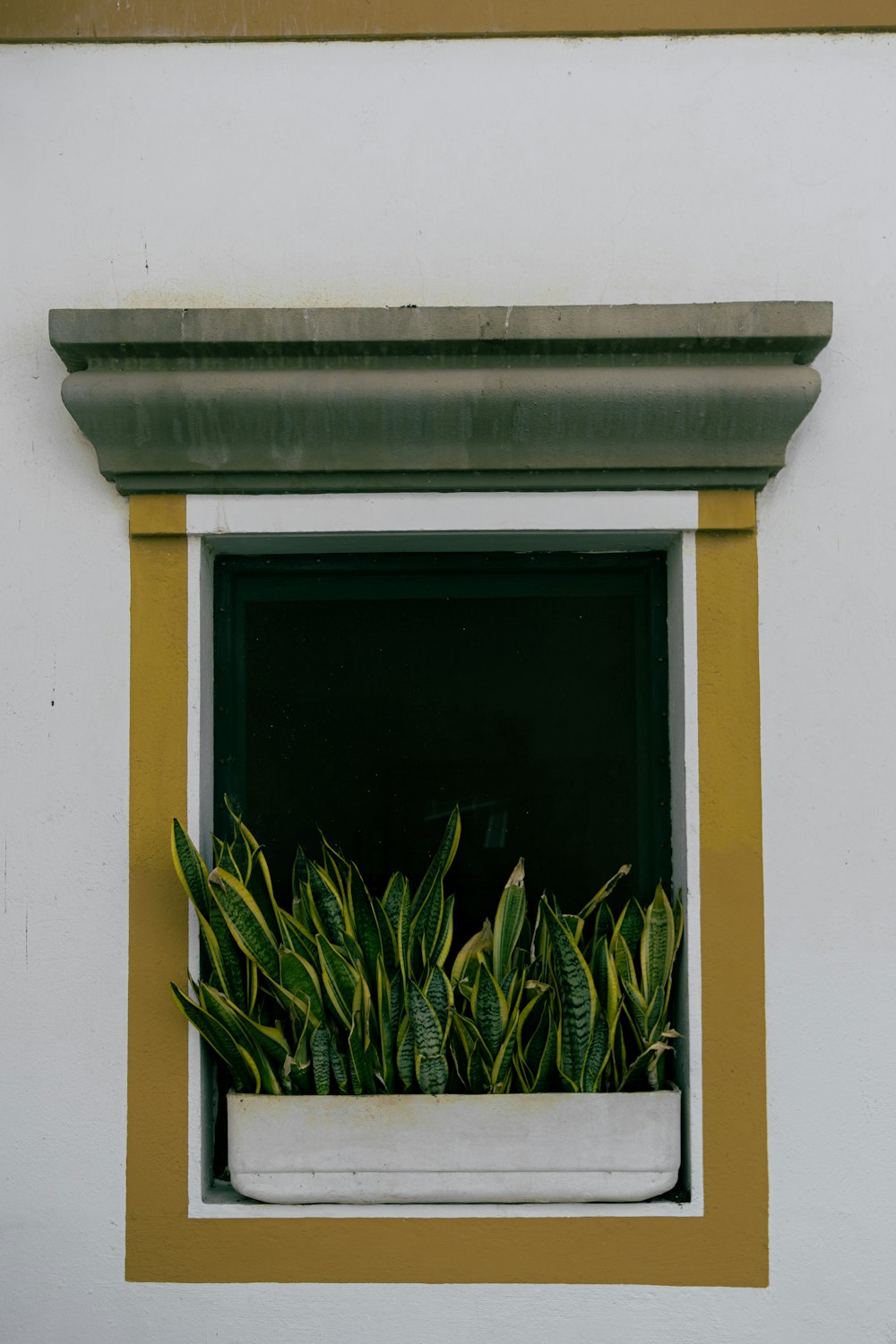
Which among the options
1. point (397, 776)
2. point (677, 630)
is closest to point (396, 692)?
point (397, 776)

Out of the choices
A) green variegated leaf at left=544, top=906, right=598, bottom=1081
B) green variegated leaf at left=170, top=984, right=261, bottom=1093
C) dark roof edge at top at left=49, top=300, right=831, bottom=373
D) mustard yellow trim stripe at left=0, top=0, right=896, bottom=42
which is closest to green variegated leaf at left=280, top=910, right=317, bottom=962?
green variegated leaf at left=170, top=984, right=261, bottom=1093

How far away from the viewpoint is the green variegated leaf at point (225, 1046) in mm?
2289

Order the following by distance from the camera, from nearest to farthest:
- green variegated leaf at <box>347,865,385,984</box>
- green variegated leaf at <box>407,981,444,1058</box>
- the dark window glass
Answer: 1. green variegated leaf at <box>407,981,444,1058</box>
2. green variegated leaf at <box>347,865,385,984</box>
3. the dark window glass

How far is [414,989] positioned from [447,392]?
47.9 inches

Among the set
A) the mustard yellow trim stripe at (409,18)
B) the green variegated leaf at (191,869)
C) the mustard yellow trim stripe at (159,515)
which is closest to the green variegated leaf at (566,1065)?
the green variegated leaf at (191,869)

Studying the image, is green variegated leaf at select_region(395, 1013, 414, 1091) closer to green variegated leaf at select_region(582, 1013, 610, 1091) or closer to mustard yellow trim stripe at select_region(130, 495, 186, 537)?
green variegated leaf at select_region(582, 1013, 610, 1091)

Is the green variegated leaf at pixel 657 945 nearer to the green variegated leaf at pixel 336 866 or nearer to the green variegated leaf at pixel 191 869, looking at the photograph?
the green variegated leaf at pixel 336 866

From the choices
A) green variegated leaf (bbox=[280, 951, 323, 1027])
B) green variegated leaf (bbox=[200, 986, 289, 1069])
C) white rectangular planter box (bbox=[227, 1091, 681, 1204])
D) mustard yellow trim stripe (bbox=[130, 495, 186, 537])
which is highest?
mustard yellow trim stripe (bbox=[130, 495, 186, 537])

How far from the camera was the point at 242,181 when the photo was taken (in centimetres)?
247

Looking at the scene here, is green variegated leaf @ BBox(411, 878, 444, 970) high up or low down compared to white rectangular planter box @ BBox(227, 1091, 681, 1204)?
up

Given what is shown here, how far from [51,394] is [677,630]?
1.48 metres

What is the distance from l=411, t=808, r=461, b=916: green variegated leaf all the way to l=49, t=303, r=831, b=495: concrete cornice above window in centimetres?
74

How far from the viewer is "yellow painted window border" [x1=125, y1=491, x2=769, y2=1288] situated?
2312 millimetres

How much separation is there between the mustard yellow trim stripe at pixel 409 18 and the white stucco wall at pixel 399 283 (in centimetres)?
3
